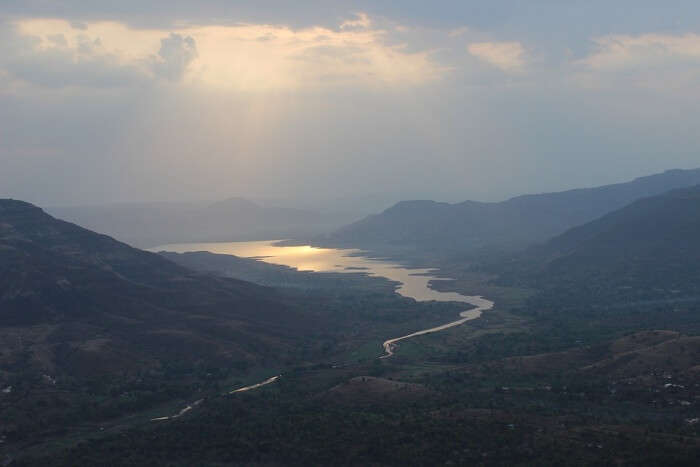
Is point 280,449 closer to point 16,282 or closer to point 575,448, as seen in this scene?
point 575,448

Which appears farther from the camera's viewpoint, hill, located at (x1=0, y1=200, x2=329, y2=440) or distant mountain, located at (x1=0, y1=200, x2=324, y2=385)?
distant mountain, located at (x1=0, y1=200, x2=324, y2=385)

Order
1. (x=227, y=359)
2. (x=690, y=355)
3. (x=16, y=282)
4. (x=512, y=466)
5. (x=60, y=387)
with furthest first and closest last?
(x=16, y=282), (x=227, y=359), (x=60, y=387), (x=690, y=355), (x=512, y=466)

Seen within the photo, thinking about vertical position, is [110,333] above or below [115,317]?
below

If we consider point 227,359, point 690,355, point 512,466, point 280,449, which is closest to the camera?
point 512,466

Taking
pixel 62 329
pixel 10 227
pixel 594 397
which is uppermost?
pixel 10 227

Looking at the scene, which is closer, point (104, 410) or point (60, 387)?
point (104, 410)

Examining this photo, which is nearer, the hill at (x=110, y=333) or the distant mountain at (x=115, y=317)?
the hill at (x=110, y=333)

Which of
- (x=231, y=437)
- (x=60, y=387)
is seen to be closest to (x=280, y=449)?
(x=231, y=437)

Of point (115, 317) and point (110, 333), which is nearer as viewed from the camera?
point (110, 333)
